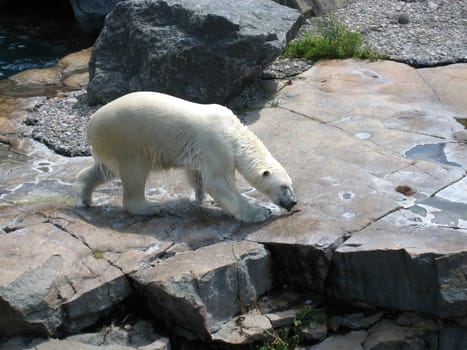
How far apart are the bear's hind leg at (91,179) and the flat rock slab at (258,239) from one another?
0.40ft

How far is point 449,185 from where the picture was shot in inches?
231

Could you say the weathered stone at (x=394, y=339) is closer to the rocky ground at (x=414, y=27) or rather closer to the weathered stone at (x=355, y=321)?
the weathered stone at (x=355, y=321)

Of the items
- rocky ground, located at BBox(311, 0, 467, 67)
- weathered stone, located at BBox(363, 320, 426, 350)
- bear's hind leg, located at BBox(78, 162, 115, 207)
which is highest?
rocky ground, located at BBox(311, 0, 467, 67)

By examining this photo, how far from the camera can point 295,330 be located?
5059 millimetres

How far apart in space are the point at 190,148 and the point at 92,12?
303 inches

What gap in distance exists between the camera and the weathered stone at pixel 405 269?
4781 millimetres

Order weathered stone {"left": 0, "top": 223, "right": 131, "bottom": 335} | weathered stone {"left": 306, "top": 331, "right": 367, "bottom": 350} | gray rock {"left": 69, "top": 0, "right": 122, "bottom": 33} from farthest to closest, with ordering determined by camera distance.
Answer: gray rock {"left": 69, "top": 0, "right": 122, "bottom": 33}
weathered stone {"left": 306, "top": 331, "right": 367, "bottom": 350}
weathered stone {"left": 0, "top": 223, "right": 131, "bottom": 335}

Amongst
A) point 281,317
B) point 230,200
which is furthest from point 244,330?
point 230,200

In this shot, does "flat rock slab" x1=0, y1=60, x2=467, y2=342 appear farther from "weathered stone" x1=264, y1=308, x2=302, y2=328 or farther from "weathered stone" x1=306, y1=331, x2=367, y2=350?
"weathered stone" x1=306, y1=331, x2=367, y2=350

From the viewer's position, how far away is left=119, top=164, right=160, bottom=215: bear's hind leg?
18.7 feet

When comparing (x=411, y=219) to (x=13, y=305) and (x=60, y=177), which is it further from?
(x=60, y=177)

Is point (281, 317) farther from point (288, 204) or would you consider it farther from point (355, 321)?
point (288, 204)

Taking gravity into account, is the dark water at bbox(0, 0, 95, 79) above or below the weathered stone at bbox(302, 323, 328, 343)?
below

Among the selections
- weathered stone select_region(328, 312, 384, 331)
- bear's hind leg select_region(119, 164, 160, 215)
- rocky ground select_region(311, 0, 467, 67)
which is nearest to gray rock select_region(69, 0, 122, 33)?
rocky ground select_region(311, 0, 467, 67)
